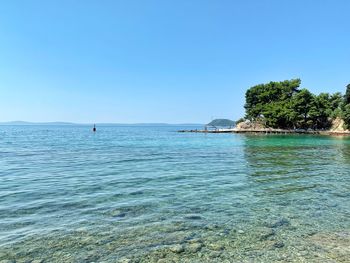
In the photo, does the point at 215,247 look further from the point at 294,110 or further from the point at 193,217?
the point at 294,110

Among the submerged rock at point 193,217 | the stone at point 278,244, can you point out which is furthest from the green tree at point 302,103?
the stone at point 278,244

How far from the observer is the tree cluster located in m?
88.1

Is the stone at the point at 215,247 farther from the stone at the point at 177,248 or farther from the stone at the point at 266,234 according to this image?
the stone at the point at 266,234

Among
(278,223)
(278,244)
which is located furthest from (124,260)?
(278,223)

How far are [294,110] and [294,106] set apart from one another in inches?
52.2

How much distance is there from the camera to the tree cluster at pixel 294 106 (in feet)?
289

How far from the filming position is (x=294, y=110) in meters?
89.2

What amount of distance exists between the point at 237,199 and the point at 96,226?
5.79 m

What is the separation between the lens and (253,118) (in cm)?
10631

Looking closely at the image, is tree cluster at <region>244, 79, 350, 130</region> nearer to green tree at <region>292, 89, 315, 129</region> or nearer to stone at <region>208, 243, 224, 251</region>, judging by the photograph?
green tree at <region>292, 89, 315, 129</region>

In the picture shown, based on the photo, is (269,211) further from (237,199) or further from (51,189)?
(51,189)

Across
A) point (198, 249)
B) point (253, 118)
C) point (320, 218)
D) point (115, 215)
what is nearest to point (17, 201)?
point (115, 215)

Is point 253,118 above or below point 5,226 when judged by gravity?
above

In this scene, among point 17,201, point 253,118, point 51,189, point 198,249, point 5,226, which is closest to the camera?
point 198,249
